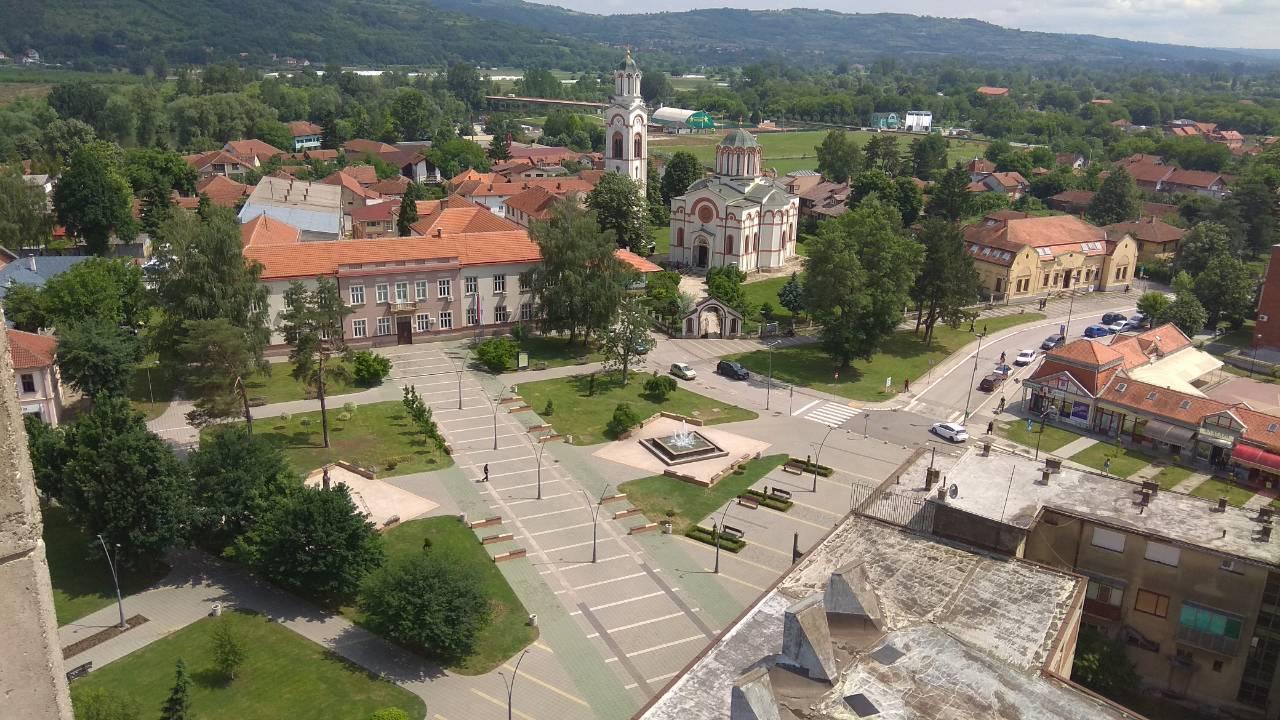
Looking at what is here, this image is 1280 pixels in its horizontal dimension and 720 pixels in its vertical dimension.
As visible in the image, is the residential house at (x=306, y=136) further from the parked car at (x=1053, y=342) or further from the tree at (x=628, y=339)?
the parked car at (x=1053, y=342)

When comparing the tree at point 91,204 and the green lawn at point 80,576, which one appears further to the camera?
the tree at point 91,204

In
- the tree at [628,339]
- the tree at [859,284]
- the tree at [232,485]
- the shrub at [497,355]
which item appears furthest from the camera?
the tree at [859,284]

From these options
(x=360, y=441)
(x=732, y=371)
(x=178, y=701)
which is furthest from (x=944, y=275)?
(x=178, y=701)

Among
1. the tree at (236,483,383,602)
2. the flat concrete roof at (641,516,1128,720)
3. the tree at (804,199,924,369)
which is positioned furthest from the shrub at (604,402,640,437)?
the flat concrete roof at (641,516,1128,720)

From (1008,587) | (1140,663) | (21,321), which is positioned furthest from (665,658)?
(21,321)

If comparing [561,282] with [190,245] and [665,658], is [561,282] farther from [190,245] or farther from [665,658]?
[665,658]

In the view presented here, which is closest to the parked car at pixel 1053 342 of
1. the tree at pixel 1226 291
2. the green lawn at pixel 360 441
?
the tree at pixel 1226 291

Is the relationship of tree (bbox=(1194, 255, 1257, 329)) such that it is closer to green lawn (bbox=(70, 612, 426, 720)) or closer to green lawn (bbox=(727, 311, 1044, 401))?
green lawn (bbox=(727, 311, 1044, 401))
